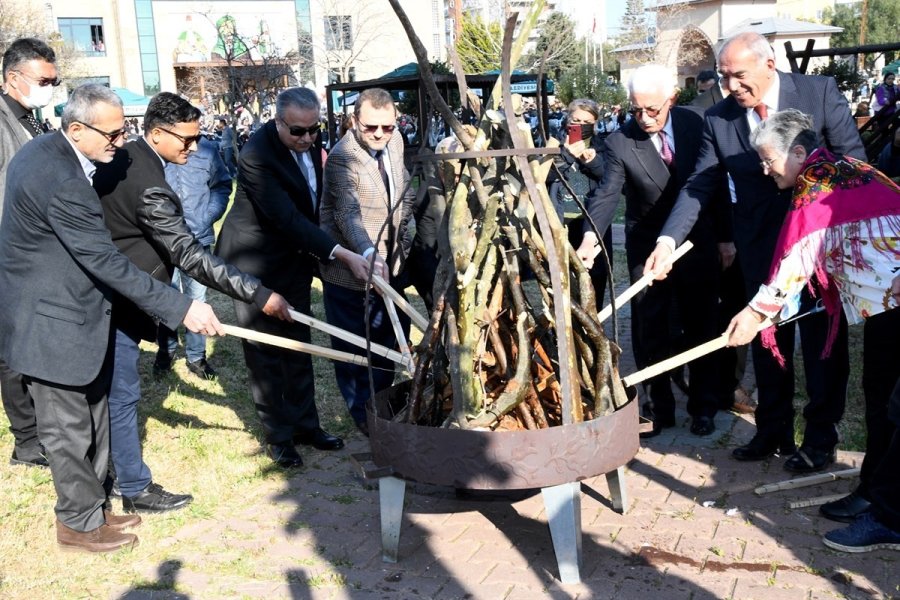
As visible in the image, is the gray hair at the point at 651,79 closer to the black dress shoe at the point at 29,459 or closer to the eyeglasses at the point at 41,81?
the eyeglasses at the point at 41,81

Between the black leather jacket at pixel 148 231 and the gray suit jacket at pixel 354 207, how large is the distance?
74 cm

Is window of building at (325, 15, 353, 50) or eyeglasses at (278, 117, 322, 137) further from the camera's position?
window of building at (325, 15, 353, 50)

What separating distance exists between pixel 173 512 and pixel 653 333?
298cm

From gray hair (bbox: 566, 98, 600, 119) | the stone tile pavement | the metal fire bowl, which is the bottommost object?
the stone tile pavement

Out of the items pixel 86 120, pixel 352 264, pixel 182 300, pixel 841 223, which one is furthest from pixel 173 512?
pixel 841 223

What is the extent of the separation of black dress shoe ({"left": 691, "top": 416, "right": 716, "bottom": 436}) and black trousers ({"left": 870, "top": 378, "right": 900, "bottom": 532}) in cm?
160

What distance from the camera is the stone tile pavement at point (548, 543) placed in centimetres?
365

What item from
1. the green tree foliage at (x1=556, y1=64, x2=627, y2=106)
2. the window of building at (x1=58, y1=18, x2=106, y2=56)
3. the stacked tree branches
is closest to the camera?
the stacked tree branches

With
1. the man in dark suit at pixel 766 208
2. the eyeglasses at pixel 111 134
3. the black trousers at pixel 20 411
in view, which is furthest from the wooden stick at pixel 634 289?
the black trousers at pixel 20 411

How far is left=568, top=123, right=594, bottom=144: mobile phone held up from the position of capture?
21.2 feet

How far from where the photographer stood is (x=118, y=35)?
186ft

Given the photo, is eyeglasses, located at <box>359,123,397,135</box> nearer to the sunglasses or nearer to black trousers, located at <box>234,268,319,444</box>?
the sunglasses

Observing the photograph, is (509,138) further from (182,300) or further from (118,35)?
(118,35)

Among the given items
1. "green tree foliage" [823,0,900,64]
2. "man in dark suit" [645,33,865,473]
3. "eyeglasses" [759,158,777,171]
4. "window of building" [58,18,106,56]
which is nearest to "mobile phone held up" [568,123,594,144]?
"man in dark suit" [645,33,865,473]
